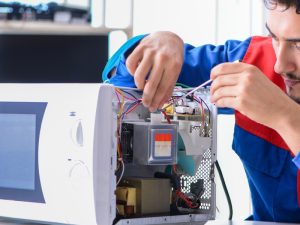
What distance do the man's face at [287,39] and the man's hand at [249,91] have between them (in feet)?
0.35

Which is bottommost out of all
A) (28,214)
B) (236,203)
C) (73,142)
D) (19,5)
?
(236,203)

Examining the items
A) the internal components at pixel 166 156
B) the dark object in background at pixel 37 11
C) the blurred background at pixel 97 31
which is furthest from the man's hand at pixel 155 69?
the dark object in background at pixel 37 11

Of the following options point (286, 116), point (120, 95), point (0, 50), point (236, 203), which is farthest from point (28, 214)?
point (0, 50)

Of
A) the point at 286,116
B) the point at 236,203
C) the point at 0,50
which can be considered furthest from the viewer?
the point at 0,50

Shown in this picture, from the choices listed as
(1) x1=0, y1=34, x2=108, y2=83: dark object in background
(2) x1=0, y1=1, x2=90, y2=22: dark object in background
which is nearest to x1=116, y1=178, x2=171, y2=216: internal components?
(1) x1=0, y1=34, x2=108, y2=83: dark object in background

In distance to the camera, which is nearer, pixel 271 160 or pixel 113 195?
pixel 113 195

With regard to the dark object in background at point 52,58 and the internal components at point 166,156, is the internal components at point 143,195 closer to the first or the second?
the internal components at point 166,156

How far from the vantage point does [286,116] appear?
1169mm

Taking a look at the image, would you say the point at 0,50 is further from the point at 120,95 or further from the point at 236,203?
the point at 120,95

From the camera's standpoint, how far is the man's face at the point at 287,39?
1229 mm

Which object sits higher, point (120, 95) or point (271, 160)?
point (120, 95)

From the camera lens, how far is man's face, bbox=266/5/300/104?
123cm

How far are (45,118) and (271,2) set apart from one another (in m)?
0.53

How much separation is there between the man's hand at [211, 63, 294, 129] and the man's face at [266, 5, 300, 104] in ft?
0.35
